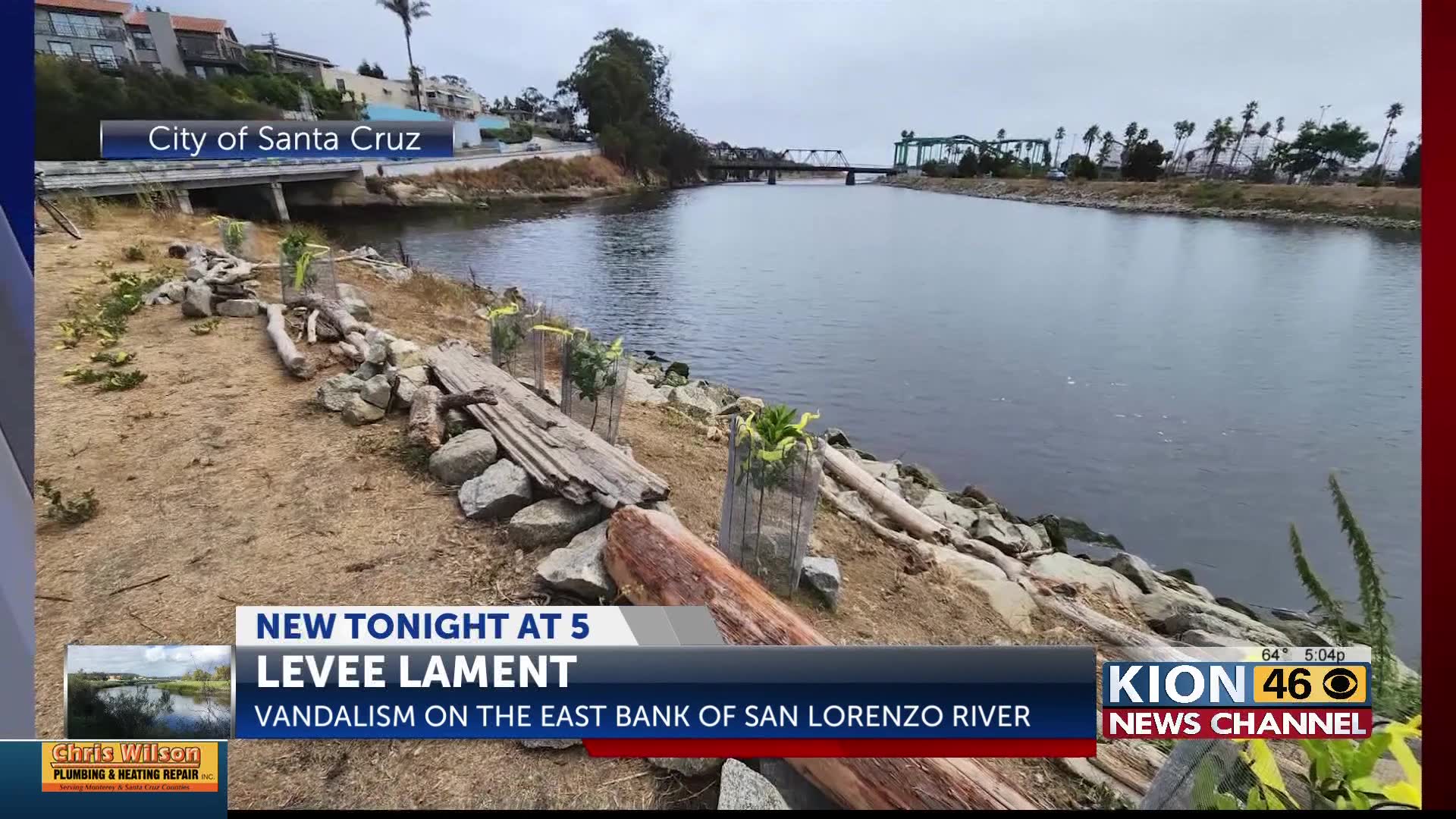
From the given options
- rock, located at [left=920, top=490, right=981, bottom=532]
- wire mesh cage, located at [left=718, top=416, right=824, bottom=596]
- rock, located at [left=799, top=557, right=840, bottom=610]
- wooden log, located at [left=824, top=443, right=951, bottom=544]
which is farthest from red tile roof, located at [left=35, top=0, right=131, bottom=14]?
rock, located at [left=920, top=490, right=981, bottom=532]

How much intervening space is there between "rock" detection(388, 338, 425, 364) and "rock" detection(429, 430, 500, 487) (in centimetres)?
193

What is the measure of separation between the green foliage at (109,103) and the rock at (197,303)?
5745mm

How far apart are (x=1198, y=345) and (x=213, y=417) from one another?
1035 cm

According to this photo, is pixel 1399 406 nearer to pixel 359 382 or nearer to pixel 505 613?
pixel 505 613

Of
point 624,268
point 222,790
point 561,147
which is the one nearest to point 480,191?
point 561,147

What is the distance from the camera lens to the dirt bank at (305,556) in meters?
2.29

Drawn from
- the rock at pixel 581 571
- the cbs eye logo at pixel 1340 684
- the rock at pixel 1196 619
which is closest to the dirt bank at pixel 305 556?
the rock at pixel 581 571

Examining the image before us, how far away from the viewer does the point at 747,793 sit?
84.4 inches

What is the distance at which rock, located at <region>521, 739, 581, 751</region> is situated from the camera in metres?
2.39

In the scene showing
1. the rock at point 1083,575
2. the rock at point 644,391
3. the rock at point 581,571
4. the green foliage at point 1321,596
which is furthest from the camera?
the rock at point 644,391

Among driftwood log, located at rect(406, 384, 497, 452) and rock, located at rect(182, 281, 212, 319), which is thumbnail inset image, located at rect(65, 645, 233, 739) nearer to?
driftwood log, located at rect(406, 384, 497, 452)

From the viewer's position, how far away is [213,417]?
15.5 feet

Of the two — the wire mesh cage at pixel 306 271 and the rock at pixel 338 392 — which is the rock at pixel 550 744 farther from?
the wire mesh cage at pixel 306 271

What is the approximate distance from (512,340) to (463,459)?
→ 232cm
